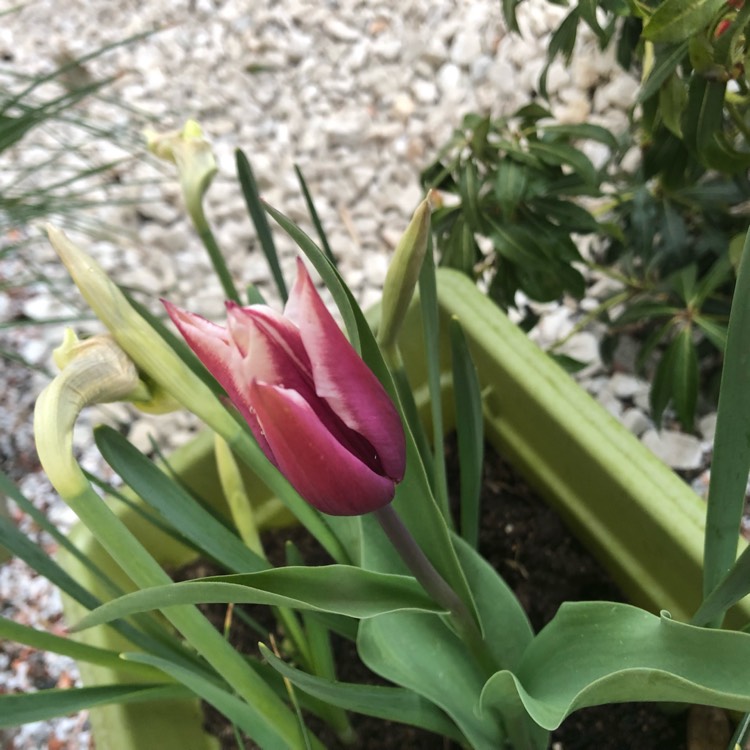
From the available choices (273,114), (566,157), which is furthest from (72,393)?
(273,114)

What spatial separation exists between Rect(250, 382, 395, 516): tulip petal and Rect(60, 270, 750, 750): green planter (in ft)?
0.96

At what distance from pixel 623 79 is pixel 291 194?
52 centimetres

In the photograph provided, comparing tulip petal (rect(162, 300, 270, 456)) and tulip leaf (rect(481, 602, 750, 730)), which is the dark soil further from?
tulip petal (rect(162, 300, 270, 456))

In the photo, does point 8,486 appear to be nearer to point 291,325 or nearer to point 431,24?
point 291,325

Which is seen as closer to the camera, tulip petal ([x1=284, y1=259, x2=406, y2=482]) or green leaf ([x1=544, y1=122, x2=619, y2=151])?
tulip petal ([x1=284, y1=259, x2=406, y2=482])

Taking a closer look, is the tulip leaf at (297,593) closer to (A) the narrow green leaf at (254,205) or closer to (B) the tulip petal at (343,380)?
(B) the tulip petal at (343,380)

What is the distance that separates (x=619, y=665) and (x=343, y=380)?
0.61 feet

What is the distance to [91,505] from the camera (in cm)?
29

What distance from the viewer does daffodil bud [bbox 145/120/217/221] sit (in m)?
0.46

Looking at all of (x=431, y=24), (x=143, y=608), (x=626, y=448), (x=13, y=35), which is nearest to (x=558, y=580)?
(x=626, y=448)

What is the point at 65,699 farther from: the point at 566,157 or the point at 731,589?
the point at 566,157

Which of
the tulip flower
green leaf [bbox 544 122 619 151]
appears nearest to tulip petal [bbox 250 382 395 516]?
the tulip flower

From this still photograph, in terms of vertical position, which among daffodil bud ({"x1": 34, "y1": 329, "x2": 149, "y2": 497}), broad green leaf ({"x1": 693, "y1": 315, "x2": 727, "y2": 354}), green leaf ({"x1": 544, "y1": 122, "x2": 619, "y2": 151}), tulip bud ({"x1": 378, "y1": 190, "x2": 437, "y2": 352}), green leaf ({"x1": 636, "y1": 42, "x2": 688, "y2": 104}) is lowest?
broad green leaf ({"x1": 693, "y1": 315, "x2": 727, "y2": 354})

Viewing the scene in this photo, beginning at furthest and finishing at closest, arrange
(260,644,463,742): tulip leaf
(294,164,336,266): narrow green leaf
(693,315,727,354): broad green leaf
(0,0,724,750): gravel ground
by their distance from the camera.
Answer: (0,0,724,750): gravel ground, (693,315,727,354): broad green leaf, (294,164,336,266): narrow green leaf, (260,644,463,742): tulip leaf
